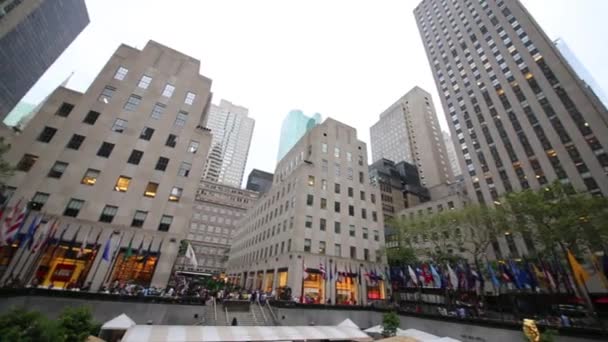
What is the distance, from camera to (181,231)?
29016mm

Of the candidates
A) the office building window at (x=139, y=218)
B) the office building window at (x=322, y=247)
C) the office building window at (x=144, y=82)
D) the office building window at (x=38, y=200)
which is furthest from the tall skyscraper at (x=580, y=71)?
the office building window at (x=38, y=200)

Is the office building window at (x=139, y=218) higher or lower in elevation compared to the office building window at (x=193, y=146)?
lower

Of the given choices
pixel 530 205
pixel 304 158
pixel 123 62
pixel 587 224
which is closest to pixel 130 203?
pixel 123 62

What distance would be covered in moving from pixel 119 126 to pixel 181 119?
23.9 ft

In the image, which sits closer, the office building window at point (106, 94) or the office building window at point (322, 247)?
the office building window at point (106, 94)

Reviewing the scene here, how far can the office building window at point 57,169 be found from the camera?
2623 cm

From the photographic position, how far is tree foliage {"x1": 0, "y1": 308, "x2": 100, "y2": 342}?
713cm

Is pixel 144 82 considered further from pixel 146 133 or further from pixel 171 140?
pixel 171 140

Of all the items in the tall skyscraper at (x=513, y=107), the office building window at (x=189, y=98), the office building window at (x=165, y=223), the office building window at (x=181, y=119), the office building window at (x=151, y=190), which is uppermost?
the tall skyscraper at (x=513, y=107)

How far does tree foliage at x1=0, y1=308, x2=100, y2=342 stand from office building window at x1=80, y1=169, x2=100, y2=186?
22.7m

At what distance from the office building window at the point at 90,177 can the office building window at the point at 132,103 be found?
9.33 m

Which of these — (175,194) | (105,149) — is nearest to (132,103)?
(105,149)

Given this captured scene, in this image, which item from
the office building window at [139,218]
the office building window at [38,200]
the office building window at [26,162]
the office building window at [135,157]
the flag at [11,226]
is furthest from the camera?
the office building window at [135,157]

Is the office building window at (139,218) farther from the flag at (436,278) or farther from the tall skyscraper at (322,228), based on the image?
the flag at (436,278)
